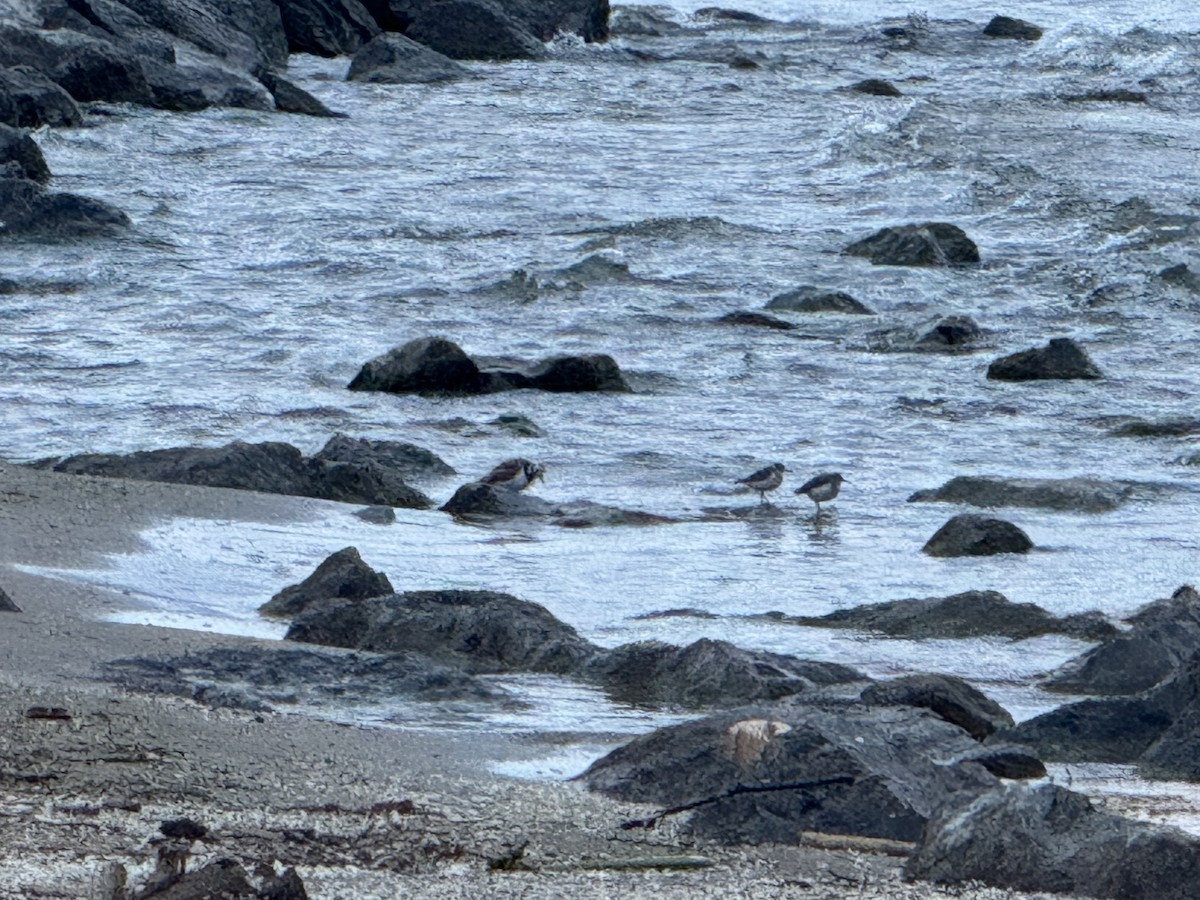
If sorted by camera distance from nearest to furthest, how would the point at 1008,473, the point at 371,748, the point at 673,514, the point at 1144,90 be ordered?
the point at 371,748 → the point at 673,514 → the point at 1008,473 → the point at 1144,90

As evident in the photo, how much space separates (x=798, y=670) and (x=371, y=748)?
1.33 metres

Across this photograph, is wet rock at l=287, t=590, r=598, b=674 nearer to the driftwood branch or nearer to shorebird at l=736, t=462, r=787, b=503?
the driftwood branch

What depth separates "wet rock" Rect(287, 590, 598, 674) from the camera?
16.5 feet

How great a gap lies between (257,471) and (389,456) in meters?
0.89

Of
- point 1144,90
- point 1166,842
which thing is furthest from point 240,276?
point 1144,90

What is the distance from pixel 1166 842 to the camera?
10.4 feet

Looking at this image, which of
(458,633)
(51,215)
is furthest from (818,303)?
(458,633)

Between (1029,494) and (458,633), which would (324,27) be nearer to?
(1029,494)

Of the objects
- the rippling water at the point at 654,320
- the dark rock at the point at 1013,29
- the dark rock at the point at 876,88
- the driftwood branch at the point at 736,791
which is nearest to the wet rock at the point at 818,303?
the rippling water at the point at 654,320

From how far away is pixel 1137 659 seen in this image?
5043 mm

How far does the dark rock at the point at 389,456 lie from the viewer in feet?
25.6

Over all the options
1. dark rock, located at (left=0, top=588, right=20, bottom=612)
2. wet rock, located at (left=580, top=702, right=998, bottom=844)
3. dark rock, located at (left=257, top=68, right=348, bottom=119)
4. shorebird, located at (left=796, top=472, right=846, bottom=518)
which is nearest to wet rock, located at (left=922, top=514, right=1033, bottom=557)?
shorebird, located at (left=796, top=472, right=846, bottom=518)

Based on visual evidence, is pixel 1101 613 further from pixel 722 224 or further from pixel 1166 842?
pixel 722 224

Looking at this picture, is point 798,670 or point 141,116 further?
point 141,116
